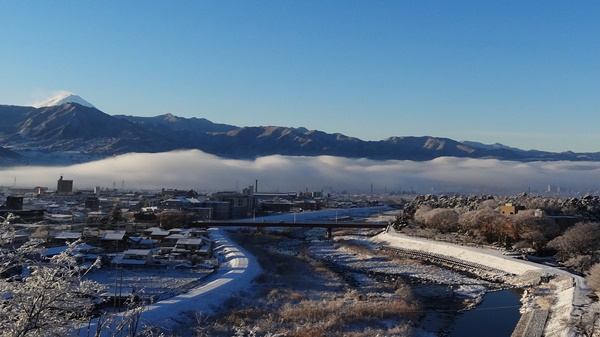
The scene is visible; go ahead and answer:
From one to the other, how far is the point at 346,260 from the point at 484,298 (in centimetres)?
1829

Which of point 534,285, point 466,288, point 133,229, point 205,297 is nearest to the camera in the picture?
point 205,297

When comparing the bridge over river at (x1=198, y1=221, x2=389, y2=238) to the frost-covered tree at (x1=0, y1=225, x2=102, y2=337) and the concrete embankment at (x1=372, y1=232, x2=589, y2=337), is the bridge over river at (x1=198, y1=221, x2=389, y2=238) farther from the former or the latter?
the frost-covered tree at (x1=0, y1=225, x2=102, y2=337)

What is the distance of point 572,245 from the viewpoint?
131 feet

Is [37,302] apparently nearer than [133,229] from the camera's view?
Yes

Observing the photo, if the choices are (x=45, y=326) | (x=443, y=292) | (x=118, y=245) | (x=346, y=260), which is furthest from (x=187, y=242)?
(x=45, y=326)

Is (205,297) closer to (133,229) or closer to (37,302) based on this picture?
(37,302)

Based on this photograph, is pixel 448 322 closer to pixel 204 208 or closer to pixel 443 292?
pixel 443 292

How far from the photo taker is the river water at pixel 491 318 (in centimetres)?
2410

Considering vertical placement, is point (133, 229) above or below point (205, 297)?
below

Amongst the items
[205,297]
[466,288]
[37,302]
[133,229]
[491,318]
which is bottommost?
[133,229]

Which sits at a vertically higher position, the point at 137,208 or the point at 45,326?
the point at 45,326

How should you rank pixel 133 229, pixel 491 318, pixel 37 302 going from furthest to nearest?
pixel 133 229, pixel 491 318, pixel 37 302

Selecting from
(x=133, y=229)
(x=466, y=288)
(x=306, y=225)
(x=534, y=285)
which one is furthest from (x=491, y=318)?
(x=133, y=229)

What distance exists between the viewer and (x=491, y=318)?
86.8 feet
